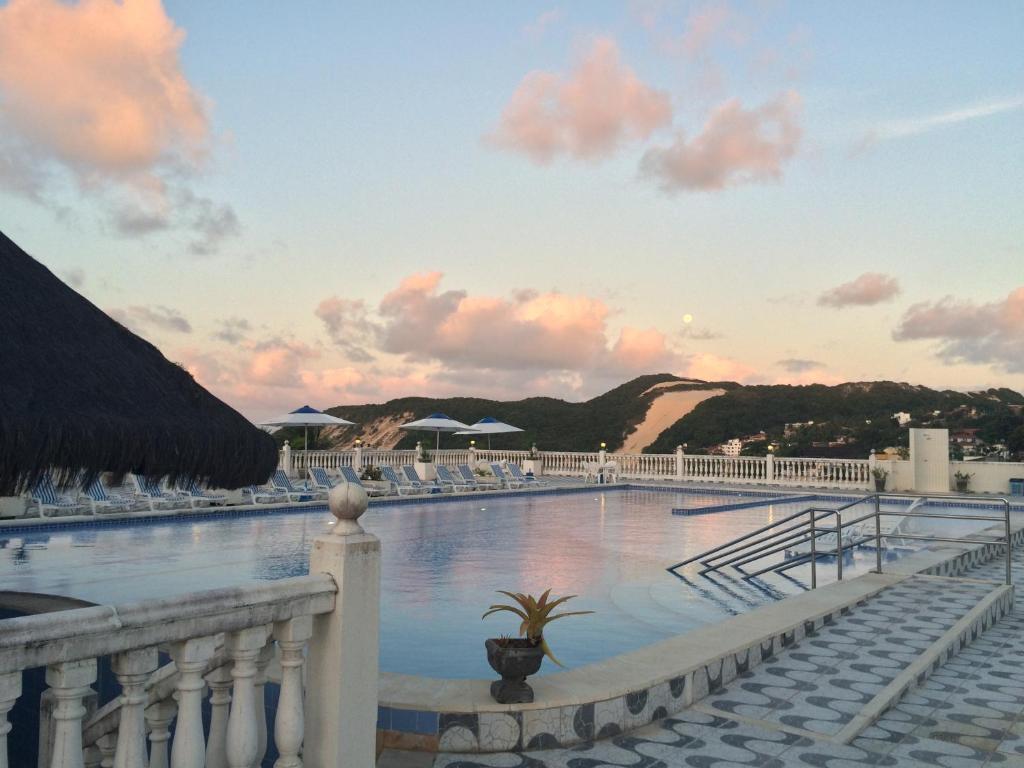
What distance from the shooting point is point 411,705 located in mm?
3547

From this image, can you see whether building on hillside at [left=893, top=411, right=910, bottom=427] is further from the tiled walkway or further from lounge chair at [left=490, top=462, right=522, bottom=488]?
the tiled walkway

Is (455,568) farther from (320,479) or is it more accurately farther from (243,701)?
(320,479)

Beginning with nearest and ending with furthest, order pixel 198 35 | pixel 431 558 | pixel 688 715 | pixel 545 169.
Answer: pixel 688 715
pixel 198 35
pixel 431 558
pixel 545 169

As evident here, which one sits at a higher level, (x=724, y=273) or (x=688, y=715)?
(x=724, y=273)

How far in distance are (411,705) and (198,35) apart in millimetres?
8239

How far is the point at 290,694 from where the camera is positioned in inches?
93.1

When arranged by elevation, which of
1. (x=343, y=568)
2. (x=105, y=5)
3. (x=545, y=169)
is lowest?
(x=343, y=568)

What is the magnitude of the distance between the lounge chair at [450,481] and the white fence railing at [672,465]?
254cm

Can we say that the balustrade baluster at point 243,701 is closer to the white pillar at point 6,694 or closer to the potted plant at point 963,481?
the white pillar at point 6,694

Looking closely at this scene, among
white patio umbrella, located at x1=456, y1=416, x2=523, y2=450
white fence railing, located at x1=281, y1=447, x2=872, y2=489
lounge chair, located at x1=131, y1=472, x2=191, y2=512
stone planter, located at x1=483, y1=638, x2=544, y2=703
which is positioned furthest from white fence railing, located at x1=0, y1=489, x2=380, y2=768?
white patio umbrella, located at x1=456, y1=416, x2=523, y2=450

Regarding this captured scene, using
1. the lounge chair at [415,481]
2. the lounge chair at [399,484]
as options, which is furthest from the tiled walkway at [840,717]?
the lounge chair at [415,481]

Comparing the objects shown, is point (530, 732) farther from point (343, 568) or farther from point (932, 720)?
point (932, 720)

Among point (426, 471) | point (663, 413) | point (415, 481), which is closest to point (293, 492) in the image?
point (415, 481)

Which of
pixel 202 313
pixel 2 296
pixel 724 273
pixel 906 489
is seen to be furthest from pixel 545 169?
pixel 2 296
